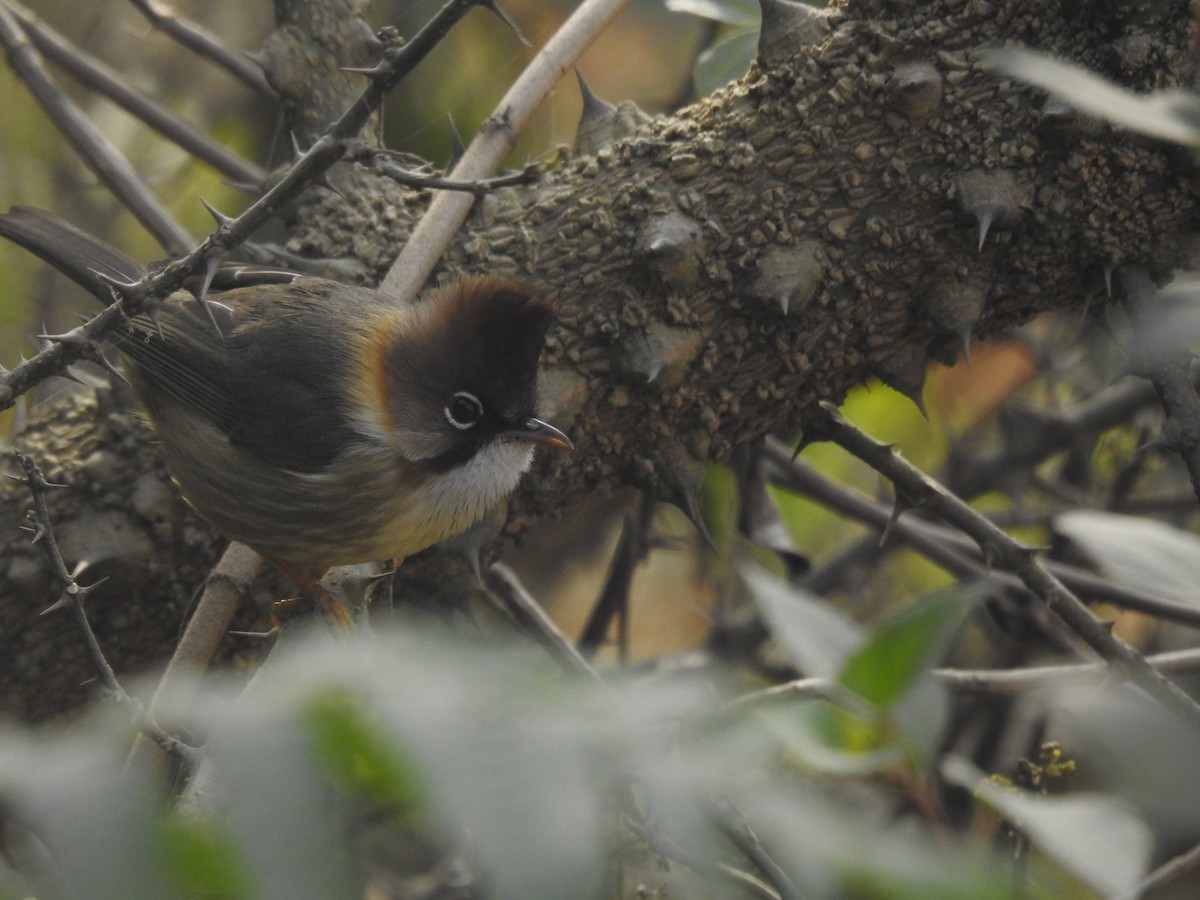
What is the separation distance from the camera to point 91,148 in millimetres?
3582

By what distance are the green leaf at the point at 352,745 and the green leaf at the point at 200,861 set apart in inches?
3.6

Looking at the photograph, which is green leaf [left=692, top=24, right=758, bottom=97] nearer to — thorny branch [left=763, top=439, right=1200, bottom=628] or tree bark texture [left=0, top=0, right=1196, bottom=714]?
tree bark texture [left=0, top=0, right=1196, bottom=714]

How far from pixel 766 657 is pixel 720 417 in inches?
66.9

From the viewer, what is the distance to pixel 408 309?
3078 mm

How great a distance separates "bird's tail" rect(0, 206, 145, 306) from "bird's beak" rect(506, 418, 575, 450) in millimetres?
1165

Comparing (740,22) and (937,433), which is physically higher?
(740,22)

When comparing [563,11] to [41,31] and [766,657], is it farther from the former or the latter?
[766,657]

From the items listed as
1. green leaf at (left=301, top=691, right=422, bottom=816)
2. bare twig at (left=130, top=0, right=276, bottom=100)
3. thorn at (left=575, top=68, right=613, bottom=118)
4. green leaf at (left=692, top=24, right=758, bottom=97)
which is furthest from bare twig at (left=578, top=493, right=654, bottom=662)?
green leaf at (left=301, top=691, right=422, bottom=816)

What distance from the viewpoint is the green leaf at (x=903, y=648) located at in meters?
0.92

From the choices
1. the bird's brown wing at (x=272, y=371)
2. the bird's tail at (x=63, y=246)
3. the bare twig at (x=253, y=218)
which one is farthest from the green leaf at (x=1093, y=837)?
the bird's tail at (x=63, y=246)

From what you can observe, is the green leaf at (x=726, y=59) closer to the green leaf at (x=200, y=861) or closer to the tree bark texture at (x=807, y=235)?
the tree bark texture at (x=807, y=235)

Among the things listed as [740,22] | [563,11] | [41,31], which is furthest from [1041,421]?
[41,31]

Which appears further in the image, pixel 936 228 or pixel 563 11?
pixel 563 11

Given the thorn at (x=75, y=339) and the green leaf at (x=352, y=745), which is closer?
the green leaf at (x=352, y=745)
